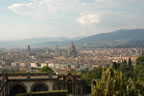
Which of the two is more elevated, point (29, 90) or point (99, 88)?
point (99, 88)

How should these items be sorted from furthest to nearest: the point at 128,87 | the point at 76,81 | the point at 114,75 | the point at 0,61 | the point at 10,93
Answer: the point at 0,61 → the point at 76,81 → the point at 10,93 → the point at 114,75 → the point at 128,87

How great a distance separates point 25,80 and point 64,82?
3520 millimetres

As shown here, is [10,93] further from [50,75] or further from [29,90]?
[50,75]

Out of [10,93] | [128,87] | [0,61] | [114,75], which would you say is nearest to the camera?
[128,87]

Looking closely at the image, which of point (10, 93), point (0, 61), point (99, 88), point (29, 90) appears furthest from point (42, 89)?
point (0, 61)

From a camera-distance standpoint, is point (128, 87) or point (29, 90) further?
point (29, 90)

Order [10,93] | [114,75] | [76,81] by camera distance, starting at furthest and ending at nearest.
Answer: [76,81]
[10,93]
[114,75]

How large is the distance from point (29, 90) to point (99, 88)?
32.3 ft

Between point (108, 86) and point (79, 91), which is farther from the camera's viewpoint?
point (79, 91)

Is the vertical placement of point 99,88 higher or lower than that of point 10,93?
higher

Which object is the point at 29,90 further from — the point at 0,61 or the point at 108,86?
the point at 0,61

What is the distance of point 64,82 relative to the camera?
21.2 metres

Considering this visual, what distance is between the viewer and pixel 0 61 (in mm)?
107438

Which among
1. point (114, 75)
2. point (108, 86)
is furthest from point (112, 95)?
point (114, 75)
